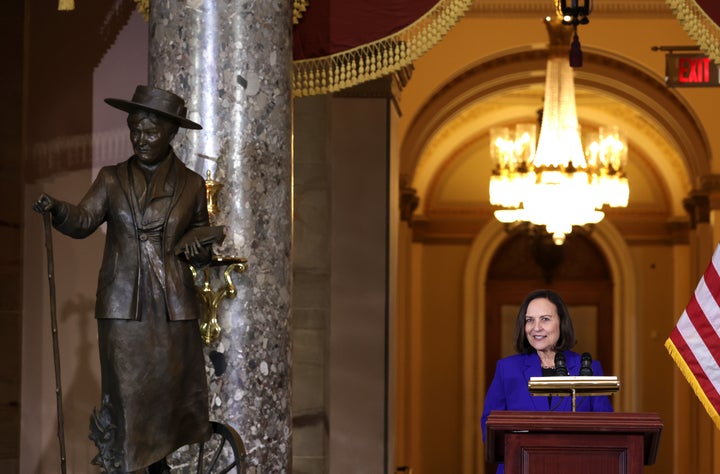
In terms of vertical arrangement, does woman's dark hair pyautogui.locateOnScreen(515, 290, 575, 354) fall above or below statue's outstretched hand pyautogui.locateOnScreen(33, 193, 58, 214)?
below

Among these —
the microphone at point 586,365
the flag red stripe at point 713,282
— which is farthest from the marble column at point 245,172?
the flag red stripe at point 713,282

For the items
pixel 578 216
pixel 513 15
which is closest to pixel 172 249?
pixel 578 216

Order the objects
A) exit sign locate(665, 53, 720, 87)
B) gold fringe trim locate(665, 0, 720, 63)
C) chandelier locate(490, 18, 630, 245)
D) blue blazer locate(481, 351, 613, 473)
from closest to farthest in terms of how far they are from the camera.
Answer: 1. blue blazer locate(481, 351, 613, 473)
2. gold fringe trim locate(665, 0, 720, 63)
3. exit sign locate(665, 53, 720, 87)
4. chandelier locate(490, 18, 630, 245)

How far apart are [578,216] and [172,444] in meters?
7.66

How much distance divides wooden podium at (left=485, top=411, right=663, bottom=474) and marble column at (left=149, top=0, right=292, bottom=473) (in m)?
1.61

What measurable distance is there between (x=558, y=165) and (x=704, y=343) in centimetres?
512

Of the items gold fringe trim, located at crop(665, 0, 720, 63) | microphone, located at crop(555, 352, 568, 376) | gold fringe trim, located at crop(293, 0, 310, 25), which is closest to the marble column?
gold fringe trim, located at crop(293, 0, 310, 25)

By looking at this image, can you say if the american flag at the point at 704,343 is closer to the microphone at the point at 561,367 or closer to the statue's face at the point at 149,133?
the microphone at the point at 561,367

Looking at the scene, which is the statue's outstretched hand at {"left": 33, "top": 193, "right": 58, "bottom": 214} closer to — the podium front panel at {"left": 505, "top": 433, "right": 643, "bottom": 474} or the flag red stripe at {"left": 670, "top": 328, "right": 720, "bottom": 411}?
the podium front panel at {"left": 505, "top": 433, "right": 643, "bottom": 474}

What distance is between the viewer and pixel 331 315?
35.4 feet

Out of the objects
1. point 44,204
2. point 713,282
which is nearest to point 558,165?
point 713,282

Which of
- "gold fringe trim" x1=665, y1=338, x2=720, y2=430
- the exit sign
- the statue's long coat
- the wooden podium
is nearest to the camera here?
the wooden podium

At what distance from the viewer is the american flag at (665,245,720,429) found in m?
7.13

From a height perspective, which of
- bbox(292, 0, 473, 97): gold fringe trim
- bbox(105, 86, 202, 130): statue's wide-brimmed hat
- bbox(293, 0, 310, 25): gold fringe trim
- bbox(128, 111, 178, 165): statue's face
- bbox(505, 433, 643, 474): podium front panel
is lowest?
bbox(505, 433, 643, 474): podium front panel
